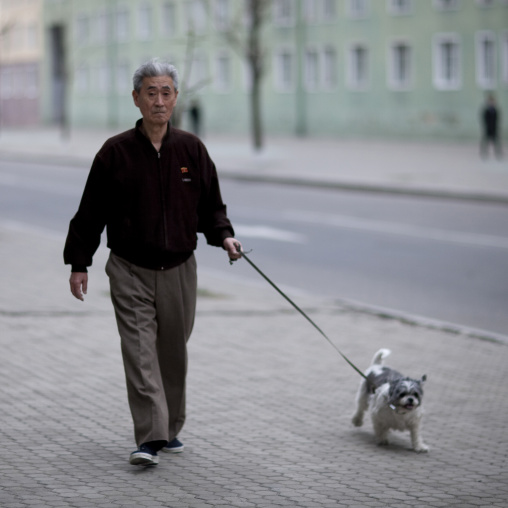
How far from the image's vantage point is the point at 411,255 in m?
15.3

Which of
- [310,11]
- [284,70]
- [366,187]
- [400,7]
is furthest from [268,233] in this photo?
[284,70]

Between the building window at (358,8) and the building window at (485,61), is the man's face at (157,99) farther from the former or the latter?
the building window at (358,8)

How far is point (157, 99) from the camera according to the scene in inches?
218

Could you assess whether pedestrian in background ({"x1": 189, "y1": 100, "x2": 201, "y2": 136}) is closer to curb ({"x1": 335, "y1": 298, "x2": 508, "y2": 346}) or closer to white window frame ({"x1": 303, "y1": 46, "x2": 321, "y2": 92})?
white window frame ({"x1": 303, "y1": 46, "x2": 321, "y2": 92})

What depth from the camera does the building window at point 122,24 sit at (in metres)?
64.9

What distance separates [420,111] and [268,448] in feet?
134

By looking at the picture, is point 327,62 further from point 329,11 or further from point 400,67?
point 400,67

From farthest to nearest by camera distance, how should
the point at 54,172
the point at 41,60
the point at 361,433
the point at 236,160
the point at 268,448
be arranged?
the point at 41,60 → the point at 236,160 → the point at 54,172 → the point at 361,433 → the point at 268,448

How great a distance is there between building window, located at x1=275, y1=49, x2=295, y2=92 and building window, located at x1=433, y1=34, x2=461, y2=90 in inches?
357

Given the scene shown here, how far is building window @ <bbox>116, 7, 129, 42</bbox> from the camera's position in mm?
64938

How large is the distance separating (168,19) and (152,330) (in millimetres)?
57262

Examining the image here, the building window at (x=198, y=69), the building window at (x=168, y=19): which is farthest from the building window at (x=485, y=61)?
the building window at (x=168, y=19)

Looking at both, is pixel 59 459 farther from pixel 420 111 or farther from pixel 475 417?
pixel 420 111

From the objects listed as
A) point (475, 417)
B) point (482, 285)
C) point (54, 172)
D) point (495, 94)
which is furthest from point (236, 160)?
point (475, 417)
